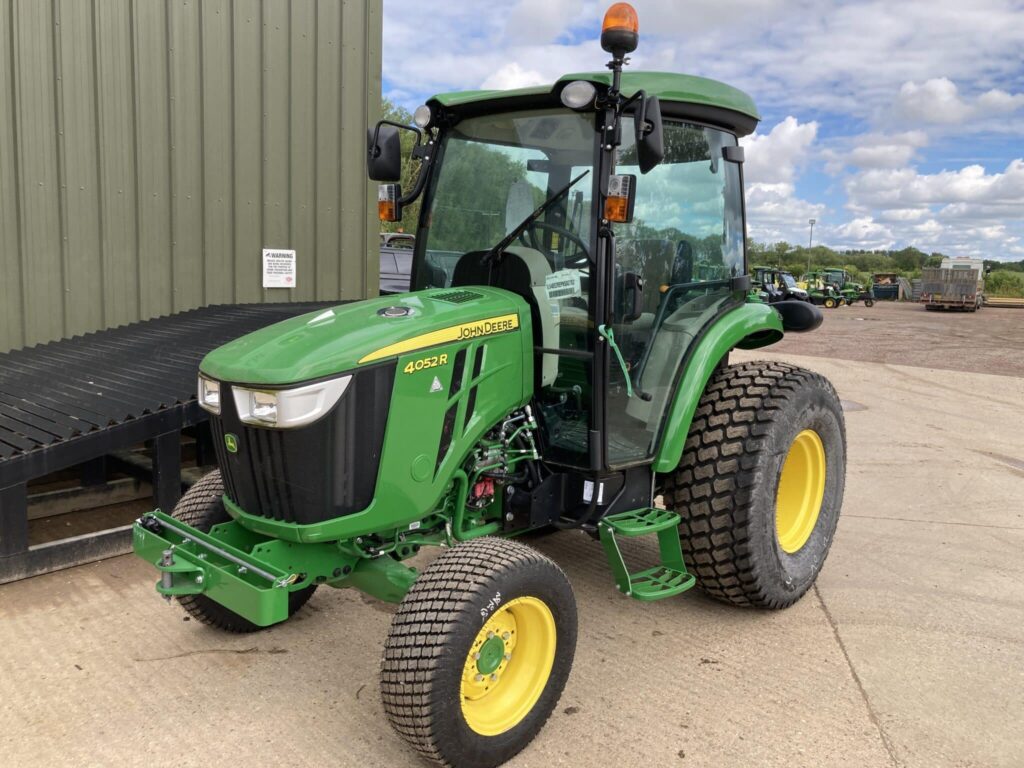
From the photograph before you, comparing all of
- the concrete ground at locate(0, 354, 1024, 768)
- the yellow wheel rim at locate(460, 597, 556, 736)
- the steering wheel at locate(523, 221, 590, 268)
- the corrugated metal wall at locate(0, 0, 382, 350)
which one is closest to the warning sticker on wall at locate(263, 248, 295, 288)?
the corrugated metal wall at locate(0, 0, 382, 350)

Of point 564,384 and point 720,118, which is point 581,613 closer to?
point 564,384

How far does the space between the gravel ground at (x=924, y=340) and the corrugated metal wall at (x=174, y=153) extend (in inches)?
421

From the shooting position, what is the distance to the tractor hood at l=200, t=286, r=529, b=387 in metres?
2.60

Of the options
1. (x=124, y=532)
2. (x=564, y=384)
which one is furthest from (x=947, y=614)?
(x=124, y=532)

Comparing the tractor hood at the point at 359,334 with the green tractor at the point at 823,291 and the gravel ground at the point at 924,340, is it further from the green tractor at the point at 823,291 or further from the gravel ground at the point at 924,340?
the green tractor at the point at 823,291

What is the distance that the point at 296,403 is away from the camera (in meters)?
2.56

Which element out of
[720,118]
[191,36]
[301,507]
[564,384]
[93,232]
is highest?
[191,36]

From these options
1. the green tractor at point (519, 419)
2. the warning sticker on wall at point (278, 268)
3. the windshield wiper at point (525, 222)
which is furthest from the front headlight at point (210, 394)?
the warning sticker on wall at point (278, 268)

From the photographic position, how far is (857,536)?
16.3 ft

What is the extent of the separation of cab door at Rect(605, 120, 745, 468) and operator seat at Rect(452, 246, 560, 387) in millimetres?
241

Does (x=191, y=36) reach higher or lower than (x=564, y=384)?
higher

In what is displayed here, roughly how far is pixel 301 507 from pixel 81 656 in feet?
4.42

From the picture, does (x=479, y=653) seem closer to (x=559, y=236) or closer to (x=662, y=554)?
(x=662, y=554)

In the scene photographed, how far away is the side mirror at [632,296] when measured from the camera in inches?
128
